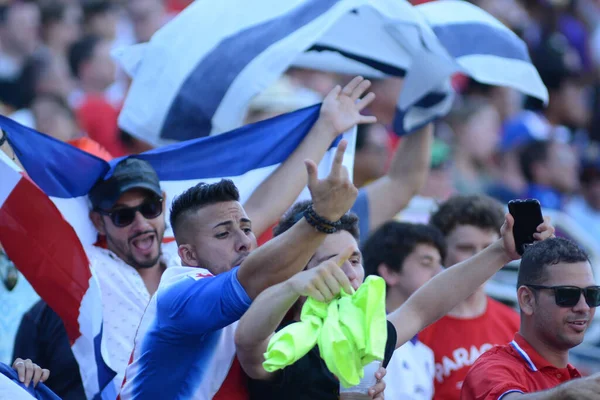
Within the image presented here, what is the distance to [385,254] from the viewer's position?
5.56 metres

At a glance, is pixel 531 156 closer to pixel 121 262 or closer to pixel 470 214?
pixel 470 214

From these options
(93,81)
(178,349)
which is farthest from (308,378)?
(93,81)

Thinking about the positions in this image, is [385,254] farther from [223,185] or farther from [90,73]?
[90,73]

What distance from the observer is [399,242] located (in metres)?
5.53

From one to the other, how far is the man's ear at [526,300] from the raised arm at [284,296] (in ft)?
3.04

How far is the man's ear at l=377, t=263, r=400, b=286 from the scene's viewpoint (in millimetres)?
5512

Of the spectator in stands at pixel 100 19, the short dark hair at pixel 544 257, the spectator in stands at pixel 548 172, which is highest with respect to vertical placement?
the short dark hair at pixel 544 257

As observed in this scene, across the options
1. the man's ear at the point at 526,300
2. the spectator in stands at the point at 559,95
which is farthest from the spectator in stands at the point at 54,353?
the spectator in stands at the point at 559,95

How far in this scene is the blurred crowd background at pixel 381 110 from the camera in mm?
8086

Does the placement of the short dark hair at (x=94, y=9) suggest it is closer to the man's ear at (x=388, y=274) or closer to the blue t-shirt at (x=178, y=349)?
the man's ear at (x=388, y=274)

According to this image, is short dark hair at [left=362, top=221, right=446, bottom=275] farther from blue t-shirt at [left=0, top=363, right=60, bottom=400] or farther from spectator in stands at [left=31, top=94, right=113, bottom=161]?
spectator in stands at [left=31, top=94, right=113, bottom=161]

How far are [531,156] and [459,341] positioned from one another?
450 centimetres

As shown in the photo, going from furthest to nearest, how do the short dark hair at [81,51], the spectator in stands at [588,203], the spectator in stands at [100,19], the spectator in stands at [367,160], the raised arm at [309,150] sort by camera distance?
the spectator in stands at [100,19], the spectator in stands at [588,203], the short dark hair at [81,51], the spectator in stands at [367,160], the raised arm at [309,150]

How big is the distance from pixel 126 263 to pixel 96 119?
3994 mm
